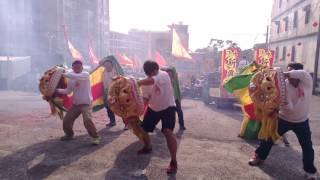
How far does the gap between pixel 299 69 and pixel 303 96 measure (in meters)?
0.45

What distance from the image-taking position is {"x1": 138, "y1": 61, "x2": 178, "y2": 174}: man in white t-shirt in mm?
5184

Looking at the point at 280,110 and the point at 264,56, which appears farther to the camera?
the point at 264,56

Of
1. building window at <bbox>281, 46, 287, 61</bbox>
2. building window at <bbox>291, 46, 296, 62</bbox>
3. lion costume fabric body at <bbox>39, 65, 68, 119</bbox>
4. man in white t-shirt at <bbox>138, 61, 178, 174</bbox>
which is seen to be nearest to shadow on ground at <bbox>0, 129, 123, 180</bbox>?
lion costume fabric body at <bbox>39, 65, 68, 119</bbox>

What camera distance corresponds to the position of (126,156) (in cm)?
605

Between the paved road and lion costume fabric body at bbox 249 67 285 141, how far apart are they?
28.8 inches

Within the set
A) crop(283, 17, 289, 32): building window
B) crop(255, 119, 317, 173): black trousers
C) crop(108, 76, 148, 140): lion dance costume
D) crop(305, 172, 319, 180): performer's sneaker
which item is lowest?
crop(305, 172, 319, 180): performer's sneaker

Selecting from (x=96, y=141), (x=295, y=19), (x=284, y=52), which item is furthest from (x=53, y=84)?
(x=284, y=52)

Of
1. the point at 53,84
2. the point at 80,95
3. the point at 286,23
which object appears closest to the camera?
the point at 80,95

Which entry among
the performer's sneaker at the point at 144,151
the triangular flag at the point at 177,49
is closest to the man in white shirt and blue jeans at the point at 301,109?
the performer's sneaker at the point at 144,151

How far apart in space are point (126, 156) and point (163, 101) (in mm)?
1410

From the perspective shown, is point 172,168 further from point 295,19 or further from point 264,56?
point 295,19

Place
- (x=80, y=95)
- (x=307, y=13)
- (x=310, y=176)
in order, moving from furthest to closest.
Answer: (x=307, y=13) → (x=80, y=95) → (x=310, y=176)

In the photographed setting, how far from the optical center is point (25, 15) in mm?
35438

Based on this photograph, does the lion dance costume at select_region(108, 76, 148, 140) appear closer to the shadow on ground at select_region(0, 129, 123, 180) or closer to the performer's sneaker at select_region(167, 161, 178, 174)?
the performer's sneaker at select_region(167, 161, 178, 174)
